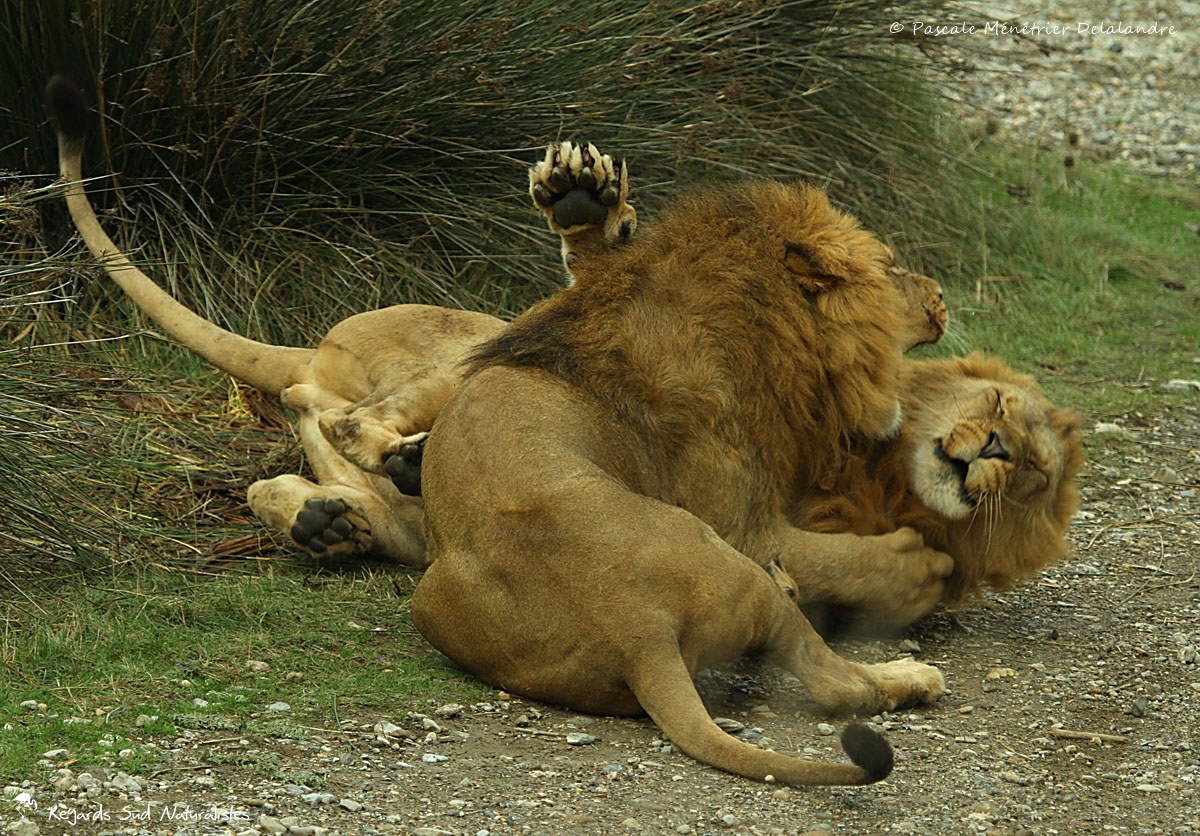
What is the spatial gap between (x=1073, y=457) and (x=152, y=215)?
360 centimetres

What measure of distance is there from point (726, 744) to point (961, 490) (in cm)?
149

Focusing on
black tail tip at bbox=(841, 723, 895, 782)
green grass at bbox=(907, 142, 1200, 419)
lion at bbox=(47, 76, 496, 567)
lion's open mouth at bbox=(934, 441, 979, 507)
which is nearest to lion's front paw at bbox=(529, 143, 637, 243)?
lion at bbox=(47, 76, 496, 567)

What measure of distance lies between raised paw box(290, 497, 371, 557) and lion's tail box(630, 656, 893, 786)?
56.5 inches

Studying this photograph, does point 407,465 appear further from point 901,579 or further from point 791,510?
point 901,579

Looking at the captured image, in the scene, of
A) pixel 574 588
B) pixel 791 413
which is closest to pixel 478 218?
pixel 791 413

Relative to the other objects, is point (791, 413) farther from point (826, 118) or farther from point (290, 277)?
point (826, 118)

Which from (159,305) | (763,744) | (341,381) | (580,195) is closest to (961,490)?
(763,744)

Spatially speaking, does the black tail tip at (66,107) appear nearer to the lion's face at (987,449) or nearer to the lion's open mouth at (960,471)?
the lion's face at (987,449)

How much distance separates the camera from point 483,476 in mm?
3568

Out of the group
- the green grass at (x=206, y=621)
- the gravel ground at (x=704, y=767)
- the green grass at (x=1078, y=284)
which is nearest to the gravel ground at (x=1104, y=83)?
the green grass at (x=1078, y=284)

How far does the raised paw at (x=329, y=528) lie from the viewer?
4.40 m

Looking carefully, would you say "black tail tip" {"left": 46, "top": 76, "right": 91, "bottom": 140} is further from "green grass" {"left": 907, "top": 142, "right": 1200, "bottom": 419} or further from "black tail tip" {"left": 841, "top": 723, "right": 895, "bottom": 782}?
"green grass" {"left": 907, "top": 142, "right": 1200, "bottom": 419}

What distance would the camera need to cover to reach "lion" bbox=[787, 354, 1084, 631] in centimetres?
422

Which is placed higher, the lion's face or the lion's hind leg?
the lion's hind leg
